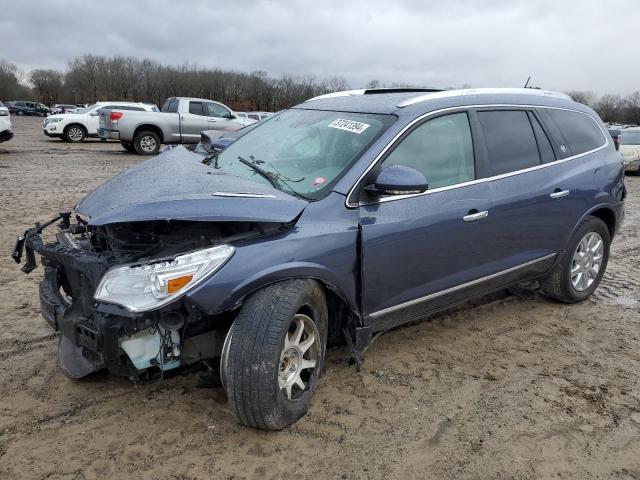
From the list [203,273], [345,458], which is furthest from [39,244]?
[345,458]

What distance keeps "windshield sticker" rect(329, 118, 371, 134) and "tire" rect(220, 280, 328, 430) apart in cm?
114

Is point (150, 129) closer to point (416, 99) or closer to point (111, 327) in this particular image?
point (416, 99)

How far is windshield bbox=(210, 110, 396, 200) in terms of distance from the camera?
3273 millimetres

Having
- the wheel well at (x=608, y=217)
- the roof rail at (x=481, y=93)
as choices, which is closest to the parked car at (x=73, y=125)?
the roof rail at (x=481, y=93)

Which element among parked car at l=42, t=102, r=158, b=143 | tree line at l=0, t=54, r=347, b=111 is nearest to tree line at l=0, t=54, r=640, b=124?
tree line at l=0, t=54, r=347, b=111

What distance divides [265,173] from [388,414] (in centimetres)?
165

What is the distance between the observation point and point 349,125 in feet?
11.8

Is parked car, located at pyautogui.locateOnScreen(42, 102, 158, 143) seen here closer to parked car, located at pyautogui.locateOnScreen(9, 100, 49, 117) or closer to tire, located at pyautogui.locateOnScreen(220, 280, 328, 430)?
tire, located at pyautogui.locateOnScreen(220, 280, 328, 430)

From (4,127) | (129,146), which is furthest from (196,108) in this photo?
(4,127)

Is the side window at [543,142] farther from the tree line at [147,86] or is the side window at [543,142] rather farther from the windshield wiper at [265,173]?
the tree line at [147,86]

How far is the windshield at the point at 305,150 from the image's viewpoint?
3.27 meters

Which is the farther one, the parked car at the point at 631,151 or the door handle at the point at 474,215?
the parked car at the point at 631,151

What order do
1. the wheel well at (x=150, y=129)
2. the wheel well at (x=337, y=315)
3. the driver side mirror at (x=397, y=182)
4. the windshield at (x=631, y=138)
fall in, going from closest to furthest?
the driver side mirror at (x=397, y=182) → the wheel well at (x=337, y=315) → the windshield at (x=631, y=138) → the wheel well at (x=150, y=129)

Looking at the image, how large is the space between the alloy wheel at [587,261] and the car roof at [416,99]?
4.12ft
